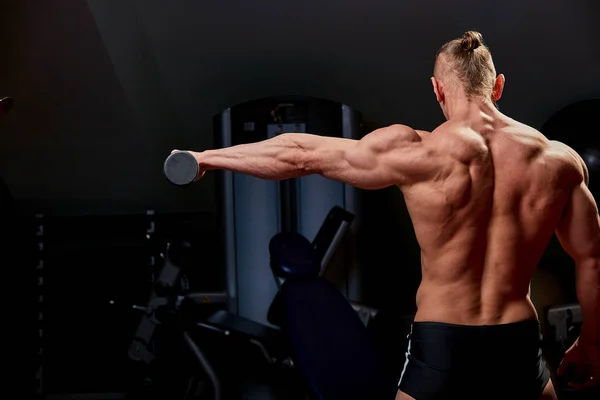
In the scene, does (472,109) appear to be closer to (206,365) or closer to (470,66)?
(470,66)

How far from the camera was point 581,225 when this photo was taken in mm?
1811

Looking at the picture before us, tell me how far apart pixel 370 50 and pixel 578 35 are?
1.05 meters

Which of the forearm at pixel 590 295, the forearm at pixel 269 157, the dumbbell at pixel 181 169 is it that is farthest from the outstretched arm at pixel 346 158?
the forearm at pixel 590 295

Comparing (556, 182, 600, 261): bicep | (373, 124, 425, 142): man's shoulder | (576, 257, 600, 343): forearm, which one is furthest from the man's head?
(576, 257, 600, 343): forearm

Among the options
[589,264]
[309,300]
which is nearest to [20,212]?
[309,300]

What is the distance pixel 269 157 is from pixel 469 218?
493 mm

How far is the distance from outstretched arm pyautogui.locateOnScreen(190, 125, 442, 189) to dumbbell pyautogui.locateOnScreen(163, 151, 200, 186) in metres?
0.12

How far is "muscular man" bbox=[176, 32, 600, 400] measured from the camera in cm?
169

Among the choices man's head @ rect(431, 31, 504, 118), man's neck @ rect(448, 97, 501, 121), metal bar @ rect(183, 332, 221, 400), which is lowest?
metal bar @ rect(183, 332, 221, 400)

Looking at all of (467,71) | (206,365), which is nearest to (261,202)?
(206,365)

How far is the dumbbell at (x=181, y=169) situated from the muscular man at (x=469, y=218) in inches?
6.6

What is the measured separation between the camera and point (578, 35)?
12.0 ft

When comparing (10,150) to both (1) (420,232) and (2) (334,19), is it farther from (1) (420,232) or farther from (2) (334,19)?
(1) (420,232)

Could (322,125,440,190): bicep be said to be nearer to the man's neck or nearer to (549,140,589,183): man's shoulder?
the man's neck
